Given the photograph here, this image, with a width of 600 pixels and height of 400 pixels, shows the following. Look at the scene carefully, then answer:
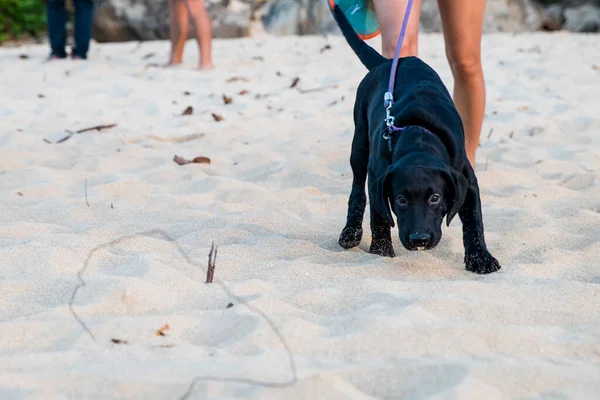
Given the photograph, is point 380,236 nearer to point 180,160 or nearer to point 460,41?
point 460,41

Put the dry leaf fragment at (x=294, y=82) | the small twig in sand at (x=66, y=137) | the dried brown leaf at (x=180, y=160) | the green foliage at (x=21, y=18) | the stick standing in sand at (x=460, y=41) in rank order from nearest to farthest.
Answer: the stick standing in sand at (x=460, y=41) < the dried brown leaf at (x=180, y=160) < the small twig in sand at (x=66, y=137) < the dry leaf fragment at (x=294, y=82) < the green foliage at (x=21, y=18)

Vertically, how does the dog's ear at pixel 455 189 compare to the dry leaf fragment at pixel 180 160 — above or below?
above

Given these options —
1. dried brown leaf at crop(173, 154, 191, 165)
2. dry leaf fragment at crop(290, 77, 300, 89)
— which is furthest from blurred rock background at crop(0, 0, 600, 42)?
dried brown leaf at crop(173, 154, 191, 165)

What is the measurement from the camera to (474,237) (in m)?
3.01

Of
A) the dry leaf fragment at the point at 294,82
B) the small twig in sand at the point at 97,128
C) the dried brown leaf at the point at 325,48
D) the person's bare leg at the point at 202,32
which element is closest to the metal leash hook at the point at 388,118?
the small twig in sand at the point at 97,128

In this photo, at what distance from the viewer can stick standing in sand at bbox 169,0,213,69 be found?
8125mm

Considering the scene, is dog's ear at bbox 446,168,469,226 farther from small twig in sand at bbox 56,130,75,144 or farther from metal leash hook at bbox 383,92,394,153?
small twig in sand at bbox 56,130,75,144

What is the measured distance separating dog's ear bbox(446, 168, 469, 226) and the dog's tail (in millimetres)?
921

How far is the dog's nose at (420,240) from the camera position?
9.00 ft

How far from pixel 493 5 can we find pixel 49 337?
11.0 metres

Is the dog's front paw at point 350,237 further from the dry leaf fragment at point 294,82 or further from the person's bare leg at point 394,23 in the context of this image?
the dry leaf fragment at point 294,82

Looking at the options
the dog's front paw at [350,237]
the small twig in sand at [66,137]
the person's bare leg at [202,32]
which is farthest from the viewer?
the person's bare leg at [202,32]

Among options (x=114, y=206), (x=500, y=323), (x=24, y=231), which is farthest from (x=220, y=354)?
(x=114, y=206)

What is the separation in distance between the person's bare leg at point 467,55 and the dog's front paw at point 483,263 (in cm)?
104
